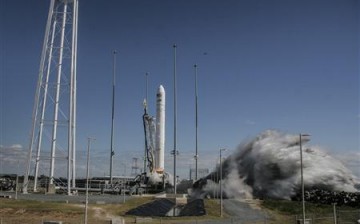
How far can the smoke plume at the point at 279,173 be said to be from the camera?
A: 9638 centimetres

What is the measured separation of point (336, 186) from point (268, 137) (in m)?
17.8

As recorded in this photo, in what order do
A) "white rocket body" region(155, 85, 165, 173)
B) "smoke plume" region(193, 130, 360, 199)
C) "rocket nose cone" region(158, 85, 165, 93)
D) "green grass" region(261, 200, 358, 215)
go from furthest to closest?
"white rocket body" region(155, 85, 165, 173) < "rocket nose cone" region(158, 85, 165, 93) < "smoke plume" region(193, 130, 360, 199) < "green grass" region(261, 200, 358, 215)

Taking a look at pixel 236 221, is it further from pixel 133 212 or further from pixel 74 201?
pixel 74 201

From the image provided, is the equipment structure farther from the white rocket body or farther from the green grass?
the green grass

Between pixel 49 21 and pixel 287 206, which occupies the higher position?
pixel 49 21

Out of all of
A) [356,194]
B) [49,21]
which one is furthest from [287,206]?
[49,21]

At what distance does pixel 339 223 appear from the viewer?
193 feet

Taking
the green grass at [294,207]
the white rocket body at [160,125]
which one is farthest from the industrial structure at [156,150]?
the green grass at [294,207]

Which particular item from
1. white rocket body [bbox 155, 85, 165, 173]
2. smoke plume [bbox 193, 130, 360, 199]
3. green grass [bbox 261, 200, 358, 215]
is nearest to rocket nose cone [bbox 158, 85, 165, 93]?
white rocket body [bbox 155, 85, 165, 173]

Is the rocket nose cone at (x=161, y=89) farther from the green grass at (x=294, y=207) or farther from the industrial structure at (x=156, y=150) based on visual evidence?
the green grass at (x=294, y=207)

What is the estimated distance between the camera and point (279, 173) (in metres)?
98.0

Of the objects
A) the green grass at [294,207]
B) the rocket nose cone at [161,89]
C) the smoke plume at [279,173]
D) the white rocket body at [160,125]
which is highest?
the rocket nose cone at [161,89]

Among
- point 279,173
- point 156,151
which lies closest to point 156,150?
point 156,151

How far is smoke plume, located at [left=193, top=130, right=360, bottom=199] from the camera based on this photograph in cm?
9638
